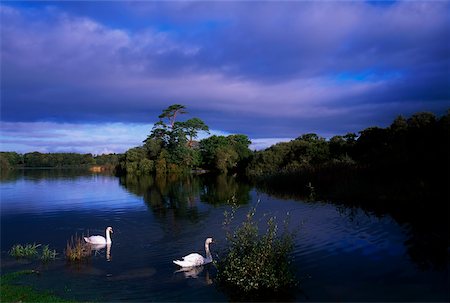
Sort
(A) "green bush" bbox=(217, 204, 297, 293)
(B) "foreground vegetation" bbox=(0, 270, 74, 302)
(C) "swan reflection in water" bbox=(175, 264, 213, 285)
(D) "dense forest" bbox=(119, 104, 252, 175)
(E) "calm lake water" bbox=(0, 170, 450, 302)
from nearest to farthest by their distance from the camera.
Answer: (B) "foreground vegetation" bbox=(0, 270, 74, 302)
(A) "green bush" bbox=(217, 204, 297, 293)
(E) "calm lake water" bbox=(0, 170, 450, 302)
(C) "swan reflection in water" bbox=(175, 264, 213, 285)
(D) "dense forest" bbox=(119, 104, 252, 175)

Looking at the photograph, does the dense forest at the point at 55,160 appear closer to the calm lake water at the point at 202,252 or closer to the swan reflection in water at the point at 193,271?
the calm lake water at the point at 202,252

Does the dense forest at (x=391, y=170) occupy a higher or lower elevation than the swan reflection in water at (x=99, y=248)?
higher

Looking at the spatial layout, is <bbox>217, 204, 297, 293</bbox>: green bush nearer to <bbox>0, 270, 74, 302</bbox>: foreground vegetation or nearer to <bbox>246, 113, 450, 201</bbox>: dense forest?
<bbox>0, 270, 74, 302</bbox>: foreground vegetation

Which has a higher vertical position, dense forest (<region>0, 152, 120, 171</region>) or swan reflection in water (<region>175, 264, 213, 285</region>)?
dense forest (<region>0, 152, 120, 171</region>)

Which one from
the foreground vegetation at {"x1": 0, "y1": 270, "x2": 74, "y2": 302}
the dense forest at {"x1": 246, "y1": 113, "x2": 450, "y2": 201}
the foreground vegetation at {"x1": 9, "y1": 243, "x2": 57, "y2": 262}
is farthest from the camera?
the dense forest at {"x1": 246, "y1": 113, "x2": 450, "y2": 201}

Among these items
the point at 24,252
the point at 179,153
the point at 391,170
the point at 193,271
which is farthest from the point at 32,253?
the point at 179,153

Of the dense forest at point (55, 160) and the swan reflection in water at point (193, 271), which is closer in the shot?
the swan reflection in water at point (193, 271)

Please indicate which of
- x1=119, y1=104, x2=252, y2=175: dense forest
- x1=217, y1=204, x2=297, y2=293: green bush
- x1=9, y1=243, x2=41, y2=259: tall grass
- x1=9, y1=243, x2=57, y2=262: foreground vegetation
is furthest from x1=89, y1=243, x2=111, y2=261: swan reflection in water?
x1=119, y1=104, x2=252, y2=175: dense forest

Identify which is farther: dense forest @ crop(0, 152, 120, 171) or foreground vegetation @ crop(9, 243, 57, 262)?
dense forest @ crop(0, 152, 120, 171)

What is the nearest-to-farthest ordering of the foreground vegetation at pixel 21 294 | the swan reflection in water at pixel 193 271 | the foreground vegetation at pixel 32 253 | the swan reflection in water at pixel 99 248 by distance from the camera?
1. the foreground vegetation at pixel 21 294
2. the swan reflection in water at pixel 193 271
3. the foreground vegetation at pixel 32 253
4. the swan reflection in water at pixel 99 248

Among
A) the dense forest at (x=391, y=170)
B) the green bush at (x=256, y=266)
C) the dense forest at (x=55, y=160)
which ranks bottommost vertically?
the green bush at (x=256, y=266)

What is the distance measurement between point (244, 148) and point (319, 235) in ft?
268

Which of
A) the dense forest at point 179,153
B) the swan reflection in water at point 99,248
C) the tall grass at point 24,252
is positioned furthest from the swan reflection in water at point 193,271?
the dense forest at point 179,153

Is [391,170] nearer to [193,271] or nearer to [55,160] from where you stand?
[193,271]
